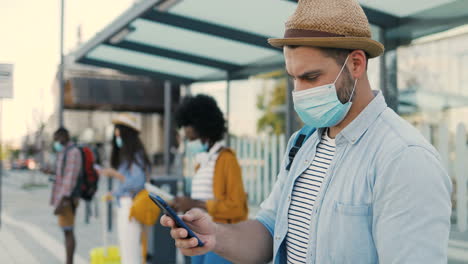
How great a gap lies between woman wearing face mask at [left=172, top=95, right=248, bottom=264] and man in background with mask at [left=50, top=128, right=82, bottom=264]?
254cm

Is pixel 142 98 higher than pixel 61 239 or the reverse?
higher

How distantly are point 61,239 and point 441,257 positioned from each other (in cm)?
884

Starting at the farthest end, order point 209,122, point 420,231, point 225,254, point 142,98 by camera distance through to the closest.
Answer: point 142,98, point 209,122, point 225,254, point 420,231

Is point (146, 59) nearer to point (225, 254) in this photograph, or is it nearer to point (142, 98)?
point (225, 254)

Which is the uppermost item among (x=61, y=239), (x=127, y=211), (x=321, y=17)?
(x=321, y=17)

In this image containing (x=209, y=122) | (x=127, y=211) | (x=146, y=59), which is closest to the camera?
(x=209, y=122)

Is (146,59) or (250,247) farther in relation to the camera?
(146,59)

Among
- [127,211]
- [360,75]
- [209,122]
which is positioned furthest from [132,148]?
[360,75]

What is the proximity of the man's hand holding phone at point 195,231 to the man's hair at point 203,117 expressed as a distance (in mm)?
2348

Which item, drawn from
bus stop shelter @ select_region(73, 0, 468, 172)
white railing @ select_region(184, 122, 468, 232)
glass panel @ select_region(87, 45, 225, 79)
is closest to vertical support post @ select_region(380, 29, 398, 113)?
bus stop shelter @ select_region(73, 0, 468, 172)

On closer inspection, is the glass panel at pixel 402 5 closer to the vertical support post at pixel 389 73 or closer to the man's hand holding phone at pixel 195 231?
the vertical support post at pixel 389 73

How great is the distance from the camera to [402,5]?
161 inches

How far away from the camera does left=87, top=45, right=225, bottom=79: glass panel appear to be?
6363mm

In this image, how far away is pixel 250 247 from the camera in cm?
190
